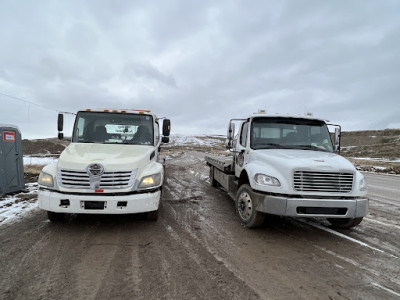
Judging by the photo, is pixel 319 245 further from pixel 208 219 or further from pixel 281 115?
pixel 281 115

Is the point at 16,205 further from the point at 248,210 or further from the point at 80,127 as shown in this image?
the point at 248,210

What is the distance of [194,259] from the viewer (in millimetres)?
3445

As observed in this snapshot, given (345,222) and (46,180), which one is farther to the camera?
(345,222)

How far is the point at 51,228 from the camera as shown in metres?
4.53

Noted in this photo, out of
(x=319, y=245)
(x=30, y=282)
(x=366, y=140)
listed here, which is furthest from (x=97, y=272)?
(x=366, y=140)

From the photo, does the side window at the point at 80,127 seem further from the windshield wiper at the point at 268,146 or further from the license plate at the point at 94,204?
the windshield wiper at the point at 268,146

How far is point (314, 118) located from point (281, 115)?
2.66ft

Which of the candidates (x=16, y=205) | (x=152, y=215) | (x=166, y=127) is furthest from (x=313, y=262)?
(x=16, y=205)

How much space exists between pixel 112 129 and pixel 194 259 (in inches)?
150

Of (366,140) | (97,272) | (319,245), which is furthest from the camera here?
(366,140)

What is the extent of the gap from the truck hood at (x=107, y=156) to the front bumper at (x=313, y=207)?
8.23 feet

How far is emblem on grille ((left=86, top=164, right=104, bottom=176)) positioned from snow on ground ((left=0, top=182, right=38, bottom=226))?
2234 mm

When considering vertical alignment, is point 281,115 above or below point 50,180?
above

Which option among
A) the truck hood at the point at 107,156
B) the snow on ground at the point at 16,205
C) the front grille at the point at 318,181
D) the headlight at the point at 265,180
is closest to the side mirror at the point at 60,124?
the truck hood at the point at 107,156
